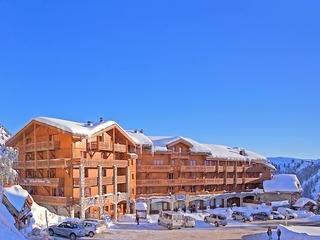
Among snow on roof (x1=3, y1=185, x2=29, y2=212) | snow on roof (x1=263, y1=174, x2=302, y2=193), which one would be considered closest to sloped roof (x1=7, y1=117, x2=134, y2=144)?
snow on roof (x1=3, y1=185, x2=29, y2=212)

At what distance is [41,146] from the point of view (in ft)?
143

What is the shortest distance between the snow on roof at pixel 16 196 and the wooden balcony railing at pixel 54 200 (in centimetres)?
577

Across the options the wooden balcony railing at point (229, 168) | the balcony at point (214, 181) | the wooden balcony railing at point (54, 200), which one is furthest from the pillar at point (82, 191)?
the wooden balcony railing at point (229, 168)

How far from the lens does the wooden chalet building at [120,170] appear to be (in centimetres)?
4147

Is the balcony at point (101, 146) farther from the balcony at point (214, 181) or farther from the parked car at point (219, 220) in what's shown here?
the balcony at point (214, 181)

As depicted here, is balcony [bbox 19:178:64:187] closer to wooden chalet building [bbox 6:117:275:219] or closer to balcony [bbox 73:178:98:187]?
wooden chalet building [bbox 6:117:275:219]

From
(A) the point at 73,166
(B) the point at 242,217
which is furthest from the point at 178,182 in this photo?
(A) the point at 73,166

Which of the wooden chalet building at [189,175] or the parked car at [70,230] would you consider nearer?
the parked car at [70,230]

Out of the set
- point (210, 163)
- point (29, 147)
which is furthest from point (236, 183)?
point (29, 147)

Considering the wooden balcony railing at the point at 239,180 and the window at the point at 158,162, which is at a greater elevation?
the window at the point at 158,162

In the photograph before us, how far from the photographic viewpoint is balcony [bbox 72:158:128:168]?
4088cm

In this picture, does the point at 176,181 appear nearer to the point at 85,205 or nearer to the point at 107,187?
the point at 107,187

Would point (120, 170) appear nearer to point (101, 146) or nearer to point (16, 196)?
point (101, 146)

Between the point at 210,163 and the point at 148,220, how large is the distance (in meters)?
22.4
